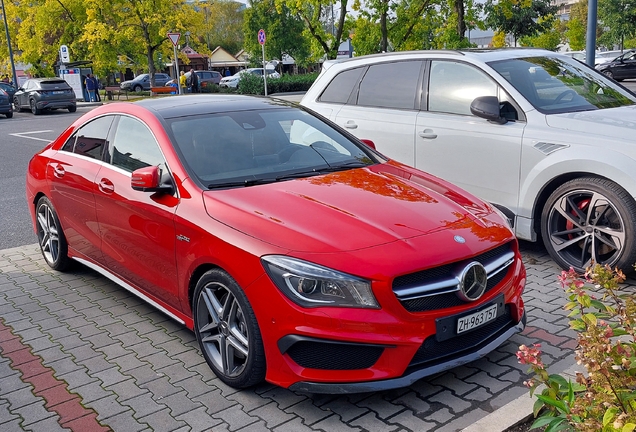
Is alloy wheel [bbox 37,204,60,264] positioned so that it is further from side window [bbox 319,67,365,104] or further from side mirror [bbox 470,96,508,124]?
side mirror [bbox 470,96,508,124]

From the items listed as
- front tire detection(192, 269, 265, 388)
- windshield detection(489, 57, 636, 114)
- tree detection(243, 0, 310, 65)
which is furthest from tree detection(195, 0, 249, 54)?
front tire detection(192, 269, 265, 388)

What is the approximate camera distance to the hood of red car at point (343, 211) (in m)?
3.53

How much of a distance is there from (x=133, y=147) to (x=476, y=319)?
9.00 feet

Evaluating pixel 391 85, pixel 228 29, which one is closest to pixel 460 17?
pixel 391 85

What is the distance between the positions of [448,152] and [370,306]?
338 cm

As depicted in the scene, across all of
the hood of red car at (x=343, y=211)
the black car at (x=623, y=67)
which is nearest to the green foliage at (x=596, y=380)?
the hood of red car at (x=343, y=211)

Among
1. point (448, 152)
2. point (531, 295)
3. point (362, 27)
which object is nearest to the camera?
point (531, 295)

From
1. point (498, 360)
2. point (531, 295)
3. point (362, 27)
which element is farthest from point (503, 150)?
point (362, 27)

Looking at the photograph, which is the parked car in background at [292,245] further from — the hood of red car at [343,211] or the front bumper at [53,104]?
the front bumper at [53,104]

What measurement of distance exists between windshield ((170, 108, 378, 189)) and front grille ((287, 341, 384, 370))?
1.25 metres

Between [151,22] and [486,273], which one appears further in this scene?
[151,22]

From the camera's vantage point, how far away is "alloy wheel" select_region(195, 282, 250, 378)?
3.72 m

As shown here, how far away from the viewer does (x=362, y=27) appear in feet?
69.1

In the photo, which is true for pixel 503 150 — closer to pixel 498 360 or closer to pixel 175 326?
pixel 498 360
